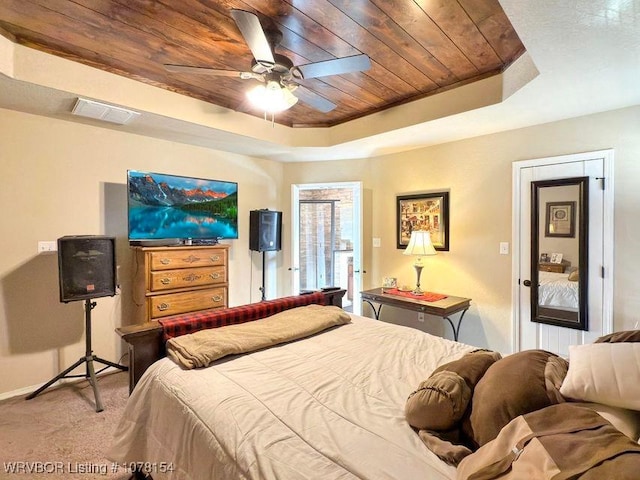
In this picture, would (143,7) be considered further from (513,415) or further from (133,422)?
(513,415)

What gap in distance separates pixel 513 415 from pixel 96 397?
2802mm

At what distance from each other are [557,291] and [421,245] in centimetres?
122

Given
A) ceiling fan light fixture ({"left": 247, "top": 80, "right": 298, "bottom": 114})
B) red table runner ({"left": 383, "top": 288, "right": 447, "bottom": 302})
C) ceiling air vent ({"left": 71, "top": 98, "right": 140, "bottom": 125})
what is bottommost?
red table runner ({"left": 383, "top": 288, "right": 447, "bottom": 302})

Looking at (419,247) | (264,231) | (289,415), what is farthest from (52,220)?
(419,247)

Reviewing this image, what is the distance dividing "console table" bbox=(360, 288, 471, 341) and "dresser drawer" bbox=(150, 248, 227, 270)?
5.36 feet

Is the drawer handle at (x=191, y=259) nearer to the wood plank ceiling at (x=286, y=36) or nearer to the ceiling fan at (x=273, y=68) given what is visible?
the wood plank ceiling at (x=286, y=36)

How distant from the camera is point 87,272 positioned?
8.38 ft

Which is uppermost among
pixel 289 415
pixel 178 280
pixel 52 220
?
pixel 52 220

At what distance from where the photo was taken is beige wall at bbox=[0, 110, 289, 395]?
8.55ft

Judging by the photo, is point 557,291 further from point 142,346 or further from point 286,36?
point 142,346

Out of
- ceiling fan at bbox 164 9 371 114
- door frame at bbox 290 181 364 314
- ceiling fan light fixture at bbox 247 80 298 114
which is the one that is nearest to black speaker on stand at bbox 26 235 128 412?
ceiling fan at bbox 164 9 371 114

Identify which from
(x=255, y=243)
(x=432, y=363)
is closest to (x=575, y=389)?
(x=432, y=363)

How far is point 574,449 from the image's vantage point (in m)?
0.73

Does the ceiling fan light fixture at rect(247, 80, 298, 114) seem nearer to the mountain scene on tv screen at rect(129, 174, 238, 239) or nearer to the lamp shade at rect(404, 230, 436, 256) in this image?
the mountain scene on tv screen at rect(129, 174, 238, 239)
